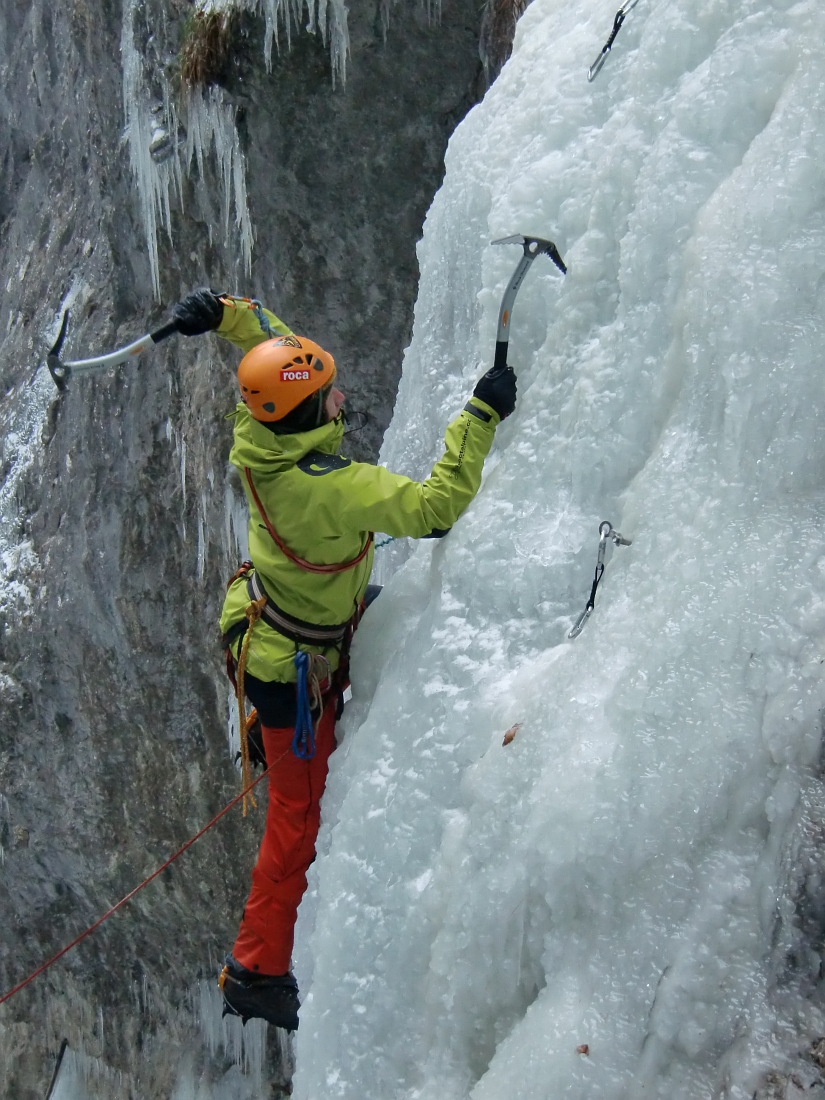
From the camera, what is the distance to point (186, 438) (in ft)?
17.8

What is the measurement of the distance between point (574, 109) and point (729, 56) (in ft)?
1.45

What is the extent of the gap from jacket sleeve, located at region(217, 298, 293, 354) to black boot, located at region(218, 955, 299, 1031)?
194 centimetres

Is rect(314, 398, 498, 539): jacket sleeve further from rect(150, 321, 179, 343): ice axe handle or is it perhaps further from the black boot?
the black boot

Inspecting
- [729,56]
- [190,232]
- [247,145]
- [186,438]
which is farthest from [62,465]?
[729,56]

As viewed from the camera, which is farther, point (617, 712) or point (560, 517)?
point (560, 517)

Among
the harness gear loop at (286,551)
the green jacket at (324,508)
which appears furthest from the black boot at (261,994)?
the harness gear loop at (286,551)

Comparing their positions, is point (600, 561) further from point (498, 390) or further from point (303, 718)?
point (303, 718)

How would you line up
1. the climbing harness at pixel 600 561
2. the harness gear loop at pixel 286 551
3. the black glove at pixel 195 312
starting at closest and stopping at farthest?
1. the climbing harness at pixel 600 561
2. the harness gear loop at pixel 286 551
3. the black glove at pixel 195 312

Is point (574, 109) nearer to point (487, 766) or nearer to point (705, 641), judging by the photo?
point (705, 641)

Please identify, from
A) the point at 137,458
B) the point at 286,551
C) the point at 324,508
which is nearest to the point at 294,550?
the point at 286,551

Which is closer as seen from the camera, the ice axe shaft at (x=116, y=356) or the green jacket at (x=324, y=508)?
the green jacket at (x=324, y=508)

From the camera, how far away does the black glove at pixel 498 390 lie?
7.45 feet

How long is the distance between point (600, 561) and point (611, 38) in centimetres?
128

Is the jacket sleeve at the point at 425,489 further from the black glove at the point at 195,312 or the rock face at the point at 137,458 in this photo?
the rock face at the point at 137,458
